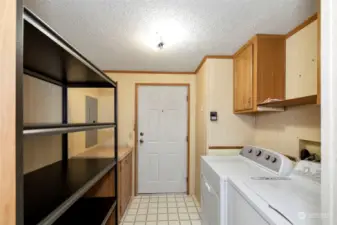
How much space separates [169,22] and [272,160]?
153 cm

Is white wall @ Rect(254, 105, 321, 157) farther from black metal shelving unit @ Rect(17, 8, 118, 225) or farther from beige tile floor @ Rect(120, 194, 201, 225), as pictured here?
black metal shelving unit @ Rect(17, 8, 118, 225)

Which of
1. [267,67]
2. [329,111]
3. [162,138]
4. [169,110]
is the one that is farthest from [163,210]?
[329,111]

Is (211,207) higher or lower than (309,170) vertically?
lower

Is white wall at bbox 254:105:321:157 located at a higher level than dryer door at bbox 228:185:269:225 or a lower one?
higher

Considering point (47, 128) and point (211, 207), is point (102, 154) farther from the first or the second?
point (47, 128)

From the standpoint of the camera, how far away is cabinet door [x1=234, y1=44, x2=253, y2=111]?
84.0 inches

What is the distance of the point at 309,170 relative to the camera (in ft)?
4.91

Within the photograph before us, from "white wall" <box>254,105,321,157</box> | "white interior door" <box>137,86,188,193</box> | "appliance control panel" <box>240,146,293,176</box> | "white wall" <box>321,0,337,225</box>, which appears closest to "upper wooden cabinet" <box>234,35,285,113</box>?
"white wall" <box>254,105,321,157</box>

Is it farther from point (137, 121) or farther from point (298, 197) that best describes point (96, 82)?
point (298, 197)

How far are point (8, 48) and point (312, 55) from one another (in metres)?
2.01

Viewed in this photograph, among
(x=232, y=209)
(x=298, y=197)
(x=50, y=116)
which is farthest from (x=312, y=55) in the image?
(x=50, y=116)

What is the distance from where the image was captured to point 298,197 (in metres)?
1.17

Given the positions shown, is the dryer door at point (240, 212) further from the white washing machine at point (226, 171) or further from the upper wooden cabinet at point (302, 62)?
the upper wooden cabinet at point (302, 62)

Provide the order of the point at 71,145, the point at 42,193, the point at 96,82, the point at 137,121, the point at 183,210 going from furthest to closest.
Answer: the point at 137,121 → the point at 183,210 → the point at 71,145 → the point at 96,82 → the point at 42,193
